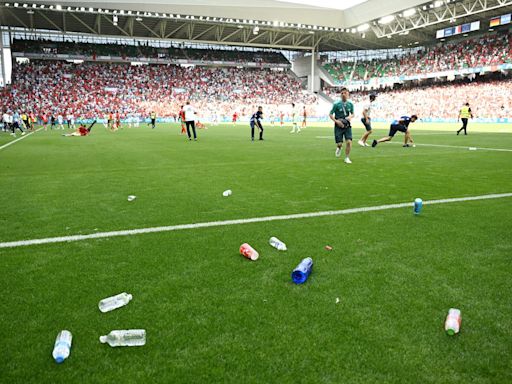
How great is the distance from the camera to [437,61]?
56938 millimetres

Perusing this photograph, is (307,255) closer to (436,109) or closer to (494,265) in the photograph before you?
(494,265)

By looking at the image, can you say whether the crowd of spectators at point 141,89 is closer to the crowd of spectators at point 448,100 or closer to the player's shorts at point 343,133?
the crowd of spectators at point 448,100

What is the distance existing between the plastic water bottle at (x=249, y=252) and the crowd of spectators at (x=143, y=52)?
6321cm

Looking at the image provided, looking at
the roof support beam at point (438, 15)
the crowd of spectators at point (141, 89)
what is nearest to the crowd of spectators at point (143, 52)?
the crowd of spectators at point (141, 89)

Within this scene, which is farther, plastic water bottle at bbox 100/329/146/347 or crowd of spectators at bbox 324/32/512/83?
crowd of spectators at bbox 324/32/512/83

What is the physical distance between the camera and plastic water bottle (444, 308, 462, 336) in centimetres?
261

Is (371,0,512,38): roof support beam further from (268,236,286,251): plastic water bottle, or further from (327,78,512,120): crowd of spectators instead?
(268,236,286,251): plastic water bottle

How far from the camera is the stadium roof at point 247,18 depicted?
43469mm

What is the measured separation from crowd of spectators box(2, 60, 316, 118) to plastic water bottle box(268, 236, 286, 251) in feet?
165

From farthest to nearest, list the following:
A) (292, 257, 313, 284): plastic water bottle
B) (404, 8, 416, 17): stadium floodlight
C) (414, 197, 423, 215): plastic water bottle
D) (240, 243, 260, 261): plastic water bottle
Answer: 1. (404, 8, 416, 17): stadium floodlight
2. (414, 197, 423, 215): plastic water bottle
3. (240, 243, 260, 261): plastic water bottle
4. (292, 257, 313, 284): plastic water bottle

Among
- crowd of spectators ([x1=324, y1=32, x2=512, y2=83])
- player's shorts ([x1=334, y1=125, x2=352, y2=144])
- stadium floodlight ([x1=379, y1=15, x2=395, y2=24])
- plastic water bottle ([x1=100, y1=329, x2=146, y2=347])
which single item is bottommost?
plastic water bottle ([x1=100, y1=329, x2=146, y2=347])

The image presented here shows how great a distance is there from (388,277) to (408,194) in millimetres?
3866

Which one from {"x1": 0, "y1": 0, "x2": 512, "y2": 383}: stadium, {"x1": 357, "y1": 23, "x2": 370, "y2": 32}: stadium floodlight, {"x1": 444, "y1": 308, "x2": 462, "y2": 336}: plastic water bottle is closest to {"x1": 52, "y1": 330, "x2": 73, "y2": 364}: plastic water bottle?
{"x1": 0, "y1": 0, "x2": 512, "y2": 383}: stadium

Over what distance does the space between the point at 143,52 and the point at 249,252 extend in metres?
65.8
